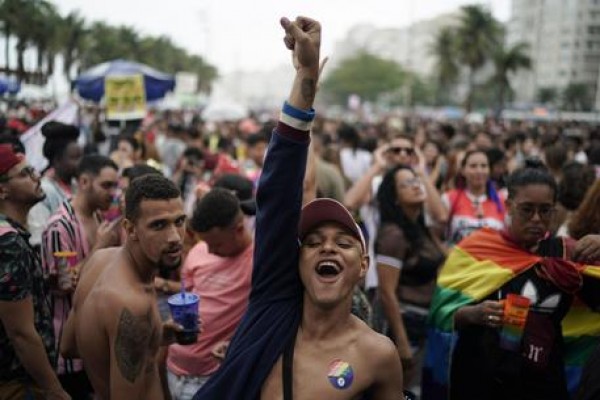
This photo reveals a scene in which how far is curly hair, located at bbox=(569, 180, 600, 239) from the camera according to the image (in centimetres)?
386

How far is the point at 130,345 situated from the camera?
255 cm

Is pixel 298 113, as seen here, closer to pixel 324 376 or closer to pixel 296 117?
pixel 296 117

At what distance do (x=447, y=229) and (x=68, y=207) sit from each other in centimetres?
345

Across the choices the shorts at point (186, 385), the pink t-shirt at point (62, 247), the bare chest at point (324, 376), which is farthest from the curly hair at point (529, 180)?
the pink t-shirt at point (62, 247)

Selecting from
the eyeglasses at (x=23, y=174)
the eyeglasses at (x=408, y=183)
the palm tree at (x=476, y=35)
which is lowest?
the eyeglasses at (x=408, y=183)

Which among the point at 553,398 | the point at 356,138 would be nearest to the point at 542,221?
the point at 553,398

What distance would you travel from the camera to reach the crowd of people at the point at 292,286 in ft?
7.18

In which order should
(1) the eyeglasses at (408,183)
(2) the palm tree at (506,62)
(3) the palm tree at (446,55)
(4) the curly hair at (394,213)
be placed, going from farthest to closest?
(3) the palm tree at (446,55) < (2) the palm tree at (506,62) < (1) the eyeglasses at (408,183) < (4) the curly hair at (394,213)

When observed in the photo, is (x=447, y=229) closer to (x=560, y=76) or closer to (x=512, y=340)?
(x=512, y=340)

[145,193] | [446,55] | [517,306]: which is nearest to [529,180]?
[517,306]

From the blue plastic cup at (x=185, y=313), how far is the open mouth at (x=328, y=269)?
2.97ft

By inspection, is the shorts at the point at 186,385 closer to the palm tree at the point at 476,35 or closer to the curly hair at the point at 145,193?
the curly hair at the point at 145,193

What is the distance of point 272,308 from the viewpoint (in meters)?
2.30

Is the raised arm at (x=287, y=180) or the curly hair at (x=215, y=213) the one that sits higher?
the raised arm at (x=287, y=180)
